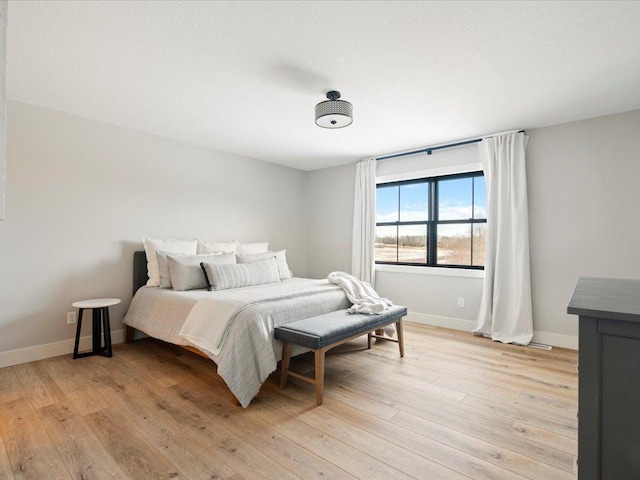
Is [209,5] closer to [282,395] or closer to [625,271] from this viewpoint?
[282,395]

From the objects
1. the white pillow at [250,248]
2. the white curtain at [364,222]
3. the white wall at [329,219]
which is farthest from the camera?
the white wall at [329,219]

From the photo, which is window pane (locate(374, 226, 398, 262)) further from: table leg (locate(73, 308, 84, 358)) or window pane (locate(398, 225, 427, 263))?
table leg (locate(73, 308, 84, 358))

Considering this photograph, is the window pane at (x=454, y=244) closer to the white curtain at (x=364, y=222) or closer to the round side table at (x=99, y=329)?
the white curtain at (x=364, y=222)

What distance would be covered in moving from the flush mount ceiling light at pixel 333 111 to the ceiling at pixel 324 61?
0.45 feet

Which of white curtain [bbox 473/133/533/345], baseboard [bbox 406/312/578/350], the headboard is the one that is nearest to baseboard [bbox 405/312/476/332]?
baseboard [bbox 406/312/578/350]

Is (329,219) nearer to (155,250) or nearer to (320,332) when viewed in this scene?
(155,250)

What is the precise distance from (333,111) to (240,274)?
6.37 feet

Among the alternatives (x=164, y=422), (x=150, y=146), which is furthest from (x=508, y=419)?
(x=150, y=146)

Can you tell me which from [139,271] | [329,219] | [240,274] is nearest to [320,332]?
[240,274]

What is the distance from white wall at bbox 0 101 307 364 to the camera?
302 cm

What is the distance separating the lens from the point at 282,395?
244cm

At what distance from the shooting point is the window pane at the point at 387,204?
4.94 metres

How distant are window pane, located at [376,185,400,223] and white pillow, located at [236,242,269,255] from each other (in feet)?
5.86

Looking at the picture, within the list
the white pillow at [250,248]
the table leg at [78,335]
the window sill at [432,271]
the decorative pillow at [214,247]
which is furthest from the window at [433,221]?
the table leg at [78,335]
